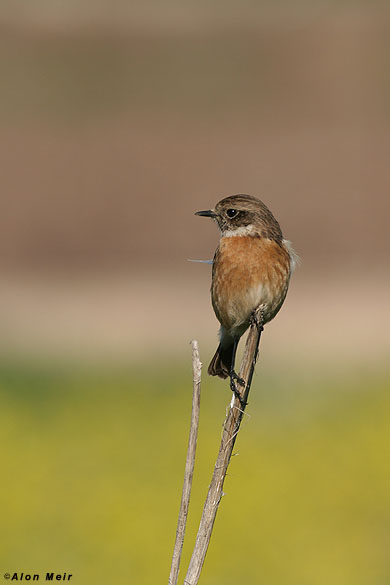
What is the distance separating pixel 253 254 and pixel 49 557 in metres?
2.83

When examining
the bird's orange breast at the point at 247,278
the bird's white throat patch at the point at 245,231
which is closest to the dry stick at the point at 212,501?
the bird's orange breast at the point at 247,278

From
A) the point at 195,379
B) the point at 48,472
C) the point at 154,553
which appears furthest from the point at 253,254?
the point at 48,472

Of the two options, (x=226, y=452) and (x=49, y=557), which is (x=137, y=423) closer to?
(x=49, y=557)

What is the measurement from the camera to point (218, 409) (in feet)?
26.9

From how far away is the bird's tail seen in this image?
4.30m

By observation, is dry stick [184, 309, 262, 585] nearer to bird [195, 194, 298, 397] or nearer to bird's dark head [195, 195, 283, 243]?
bird [195, 194, 298, 397]

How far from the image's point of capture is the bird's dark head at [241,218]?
3.90 m

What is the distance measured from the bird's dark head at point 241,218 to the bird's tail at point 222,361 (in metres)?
0.63

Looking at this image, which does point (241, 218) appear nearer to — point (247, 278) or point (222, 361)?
point (247, 278)

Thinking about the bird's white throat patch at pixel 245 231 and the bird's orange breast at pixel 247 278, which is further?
the bird's white throat patch at pixel 245 231

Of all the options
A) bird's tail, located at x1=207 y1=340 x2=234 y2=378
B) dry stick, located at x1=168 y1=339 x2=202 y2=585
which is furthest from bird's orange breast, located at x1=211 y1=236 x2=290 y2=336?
dry stick, located at x1=168 y1=339 x2=202 y2=585

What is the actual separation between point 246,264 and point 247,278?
0.07 metres

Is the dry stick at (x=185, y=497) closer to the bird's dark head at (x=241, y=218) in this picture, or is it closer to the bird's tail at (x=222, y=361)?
the bird's dark head at (x=241, y=218)

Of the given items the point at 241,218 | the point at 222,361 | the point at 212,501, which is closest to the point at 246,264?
the point at 241,218
